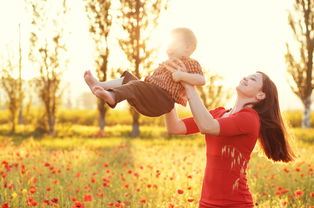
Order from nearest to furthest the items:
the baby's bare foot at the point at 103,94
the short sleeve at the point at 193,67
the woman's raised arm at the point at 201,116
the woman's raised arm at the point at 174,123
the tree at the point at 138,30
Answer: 1. the baby's bare foot at the point at 103,94
2. the woman's raised arm at the point at 201,116
3. the short sleeve at the point at 193,67
4. the woman's raised arm at the point at 174,123
5. the tree at the point at 138,30

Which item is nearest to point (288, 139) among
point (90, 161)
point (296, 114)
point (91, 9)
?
point (90, 161)

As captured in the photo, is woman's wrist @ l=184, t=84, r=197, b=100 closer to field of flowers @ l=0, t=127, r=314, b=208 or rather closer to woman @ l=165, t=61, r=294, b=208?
woman @ l=165, t=61, r=294, b=208

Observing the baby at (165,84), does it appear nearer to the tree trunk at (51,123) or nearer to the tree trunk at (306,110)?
the tree trunk at (51,123)

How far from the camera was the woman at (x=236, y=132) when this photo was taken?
261cm

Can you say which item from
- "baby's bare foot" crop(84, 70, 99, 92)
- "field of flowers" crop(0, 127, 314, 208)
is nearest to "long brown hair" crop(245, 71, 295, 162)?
"field of flowers" crop(0, 127, 314, 208)

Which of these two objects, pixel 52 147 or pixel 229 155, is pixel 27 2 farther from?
pixel 229 155

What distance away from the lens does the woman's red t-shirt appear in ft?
8.95

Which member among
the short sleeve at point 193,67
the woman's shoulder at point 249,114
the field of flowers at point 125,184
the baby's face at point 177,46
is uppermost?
the baby's face at point 177,46

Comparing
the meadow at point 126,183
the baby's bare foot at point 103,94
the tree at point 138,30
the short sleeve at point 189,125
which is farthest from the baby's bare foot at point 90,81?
the tree at point 138,30

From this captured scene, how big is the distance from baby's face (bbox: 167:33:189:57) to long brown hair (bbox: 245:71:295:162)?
63 cm

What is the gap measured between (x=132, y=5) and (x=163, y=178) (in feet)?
36.9

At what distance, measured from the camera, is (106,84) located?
2.81m

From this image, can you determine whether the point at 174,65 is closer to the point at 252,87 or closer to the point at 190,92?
the point at 190,92

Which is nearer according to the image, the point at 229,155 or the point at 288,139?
the point at 229,155
